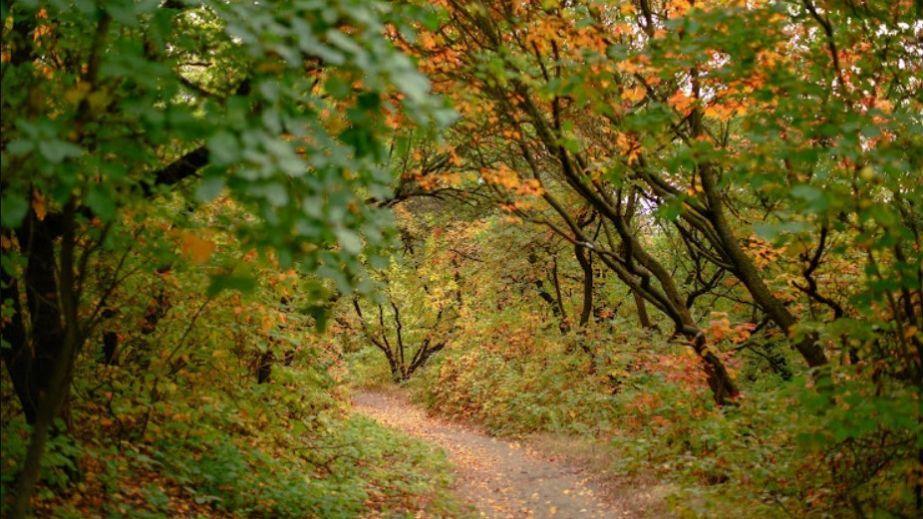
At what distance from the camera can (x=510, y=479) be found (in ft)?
40.1

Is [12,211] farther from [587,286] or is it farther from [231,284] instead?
[587,286]

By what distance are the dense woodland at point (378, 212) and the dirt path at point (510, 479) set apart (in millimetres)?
597

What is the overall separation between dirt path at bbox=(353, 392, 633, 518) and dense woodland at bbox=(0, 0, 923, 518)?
1.96 feet

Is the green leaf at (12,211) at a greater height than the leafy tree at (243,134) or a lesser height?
lesser

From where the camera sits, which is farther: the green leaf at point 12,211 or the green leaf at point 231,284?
the green leaf at point 231,284

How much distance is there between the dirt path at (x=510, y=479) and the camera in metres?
9.81

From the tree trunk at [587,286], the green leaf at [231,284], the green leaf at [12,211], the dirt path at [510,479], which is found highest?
the tree trunk at [587,286]

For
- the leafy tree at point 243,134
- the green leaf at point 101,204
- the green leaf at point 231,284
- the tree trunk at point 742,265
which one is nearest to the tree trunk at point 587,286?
the tree trunk at point 742,265

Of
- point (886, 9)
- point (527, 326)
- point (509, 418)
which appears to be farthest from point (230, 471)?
point (527, 326)

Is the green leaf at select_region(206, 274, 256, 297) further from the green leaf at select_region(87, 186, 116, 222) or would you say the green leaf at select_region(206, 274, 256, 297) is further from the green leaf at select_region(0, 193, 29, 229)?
the green leaf at select_region(0, 193, 29, 229)

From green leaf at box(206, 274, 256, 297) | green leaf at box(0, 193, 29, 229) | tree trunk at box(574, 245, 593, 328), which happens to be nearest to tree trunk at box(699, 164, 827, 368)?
green leaf at box(206, 274, 256, 297)

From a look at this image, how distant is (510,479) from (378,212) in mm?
9857

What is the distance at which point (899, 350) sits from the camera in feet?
15.7

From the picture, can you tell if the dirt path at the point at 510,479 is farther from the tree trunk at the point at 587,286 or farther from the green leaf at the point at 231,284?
the green leaf at the point at 231,284
